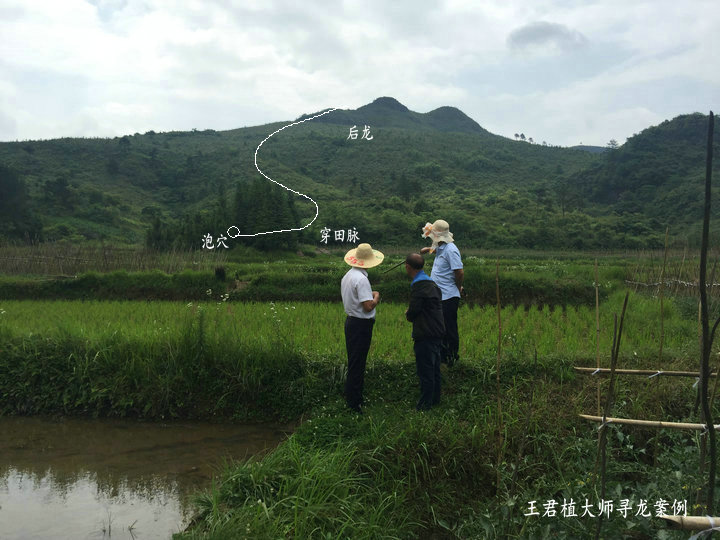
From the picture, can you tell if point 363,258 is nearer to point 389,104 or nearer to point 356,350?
point 356,350

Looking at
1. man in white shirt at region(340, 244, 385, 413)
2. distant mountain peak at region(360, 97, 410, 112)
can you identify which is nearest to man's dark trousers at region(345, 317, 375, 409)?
man in white shirt at region(340, 244, 385, 413)

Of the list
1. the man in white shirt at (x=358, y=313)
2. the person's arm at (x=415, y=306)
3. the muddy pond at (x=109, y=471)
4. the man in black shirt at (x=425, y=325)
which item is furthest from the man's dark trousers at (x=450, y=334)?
the muddy pond at (x=109, y=471)

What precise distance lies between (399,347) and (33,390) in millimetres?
4601

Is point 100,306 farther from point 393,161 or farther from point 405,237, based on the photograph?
point 393,161

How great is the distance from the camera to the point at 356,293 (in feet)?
16.9

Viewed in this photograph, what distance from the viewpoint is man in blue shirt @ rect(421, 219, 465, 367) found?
6074 millimetres

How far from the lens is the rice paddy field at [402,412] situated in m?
3.36

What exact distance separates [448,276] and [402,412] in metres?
1.70

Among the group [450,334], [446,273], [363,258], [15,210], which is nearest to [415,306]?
[363,258]

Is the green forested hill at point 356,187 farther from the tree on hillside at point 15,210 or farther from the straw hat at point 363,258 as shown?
the straw hat at point 363,258

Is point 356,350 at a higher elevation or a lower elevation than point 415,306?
lower

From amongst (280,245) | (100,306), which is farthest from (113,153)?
(100,306)

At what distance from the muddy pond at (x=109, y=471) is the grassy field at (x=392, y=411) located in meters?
0.30

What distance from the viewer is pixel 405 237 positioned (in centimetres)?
3900
